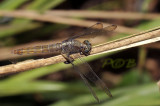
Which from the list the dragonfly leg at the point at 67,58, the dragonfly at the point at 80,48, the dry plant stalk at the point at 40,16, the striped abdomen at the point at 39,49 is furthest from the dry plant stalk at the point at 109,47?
the dry plant stalk at the point at 40,16

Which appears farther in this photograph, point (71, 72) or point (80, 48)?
point (71, 72)

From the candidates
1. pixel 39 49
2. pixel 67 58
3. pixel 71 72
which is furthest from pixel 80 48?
pixel 71 72

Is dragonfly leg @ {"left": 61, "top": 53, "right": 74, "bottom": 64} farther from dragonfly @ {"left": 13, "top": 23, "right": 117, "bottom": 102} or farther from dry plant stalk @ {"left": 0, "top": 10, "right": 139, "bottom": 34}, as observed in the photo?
dry plant stalk @ {"left": 0, "top": 10, "right": 139, "bottom": 34}

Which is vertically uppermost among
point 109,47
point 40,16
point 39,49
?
point 40,16

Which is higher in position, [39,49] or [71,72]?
[39,49]

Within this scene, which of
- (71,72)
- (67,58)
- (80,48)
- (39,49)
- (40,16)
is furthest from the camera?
(71,72)

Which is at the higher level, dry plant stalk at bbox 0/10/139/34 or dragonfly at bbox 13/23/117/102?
dry plant stalk at bbox 0/10/139/34

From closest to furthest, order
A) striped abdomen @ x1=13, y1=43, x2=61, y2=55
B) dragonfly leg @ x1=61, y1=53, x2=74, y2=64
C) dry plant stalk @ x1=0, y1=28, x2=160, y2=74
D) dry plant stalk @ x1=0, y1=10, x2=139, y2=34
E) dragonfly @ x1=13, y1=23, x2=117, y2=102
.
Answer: dry plant stalk @ x1=0, y1=28, x2=160, y2=74 → dragonfly leg @ x1=61, y1=53, x2=74, y2=64 → dragonfly @ x1=13, y1=23, x2=117, y2=102 → striped abdomen @ x1=13, y1=43, x2=61, y2=55 → dry plant stalk @ x1=0, y1=10, x2=139, y2=34

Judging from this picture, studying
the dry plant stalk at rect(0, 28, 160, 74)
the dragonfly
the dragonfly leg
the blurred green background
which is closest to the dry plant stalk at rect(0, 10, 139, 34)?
the blurred green background

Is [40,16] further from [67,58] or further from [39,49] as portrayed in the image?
[67,58]
